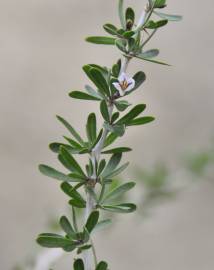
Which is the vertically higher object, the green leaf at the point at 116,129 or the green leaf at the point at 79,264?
the green leaf at the point at 116,129

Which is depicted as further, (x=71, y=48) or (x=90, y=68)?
(x=71, y=48)

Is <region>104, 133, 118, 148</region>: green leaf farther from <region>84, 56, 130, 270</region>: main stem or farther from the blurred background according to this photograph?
the blurred background

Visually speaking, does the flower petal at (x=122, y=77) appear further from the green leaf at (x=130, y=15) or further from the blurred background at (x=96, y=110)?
the blurred background at (x=96, y=110)

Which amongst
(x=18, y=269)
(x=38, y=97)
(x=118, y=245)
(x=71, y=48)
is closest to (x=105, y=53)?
(x=71, y=48)

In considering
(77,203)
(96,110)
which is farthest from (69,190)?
(96,110)

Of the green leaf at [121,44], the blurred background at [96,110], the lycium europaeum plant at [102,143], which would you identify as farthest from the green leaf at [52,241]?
the blurred background at [96,110]

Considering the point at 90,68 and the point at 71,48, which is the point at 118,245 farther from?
the point at 90,68

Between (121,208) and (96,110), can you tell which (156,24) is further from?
(96,110)
